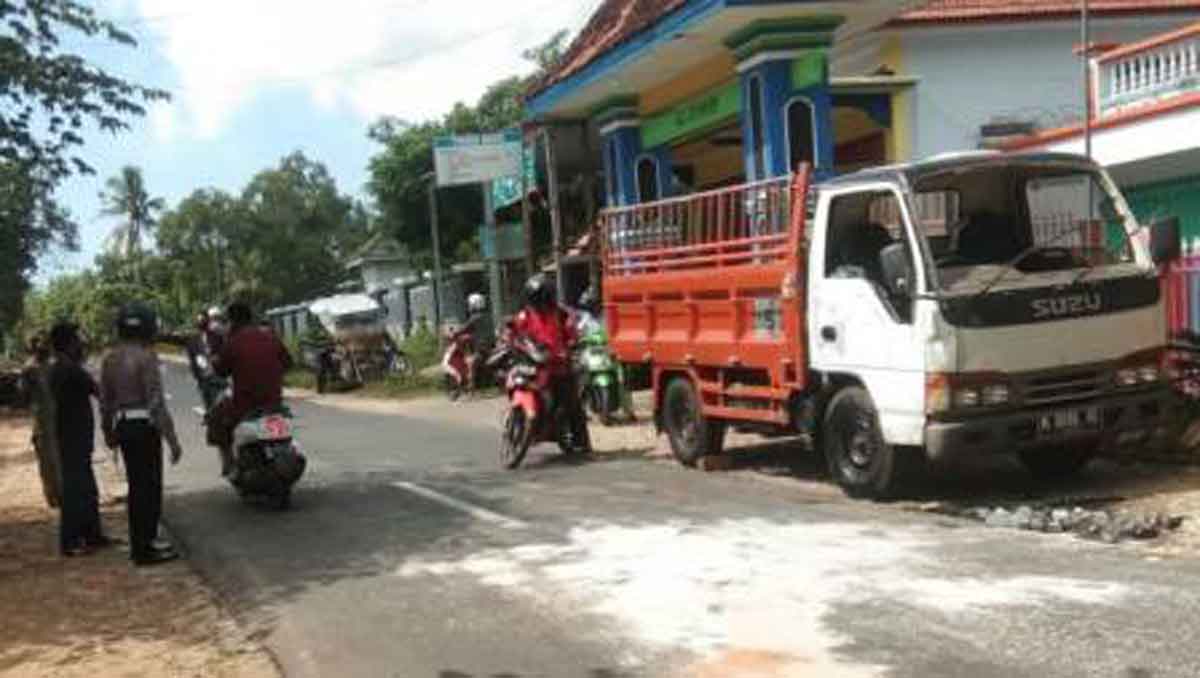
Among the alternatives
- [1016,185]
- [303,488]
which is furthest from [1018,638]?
[303,488]

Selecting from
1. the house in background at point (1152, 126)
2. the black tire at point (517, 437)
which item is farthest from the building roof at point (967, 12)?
the black tire at point (517, 437)

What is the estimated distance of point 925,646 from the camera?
6.39 m

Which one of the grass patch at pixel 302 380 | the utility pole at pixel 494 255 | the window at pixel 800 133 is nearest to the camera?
the window at pixel 800 133

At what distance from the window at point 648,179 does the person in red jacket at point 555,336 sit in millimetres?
8202

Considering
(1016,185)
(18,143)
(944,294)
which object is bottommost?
(944,294)

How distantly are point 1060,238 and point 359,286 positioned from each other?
63340mm

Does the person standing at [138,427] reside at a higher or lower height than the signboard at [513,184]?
lower

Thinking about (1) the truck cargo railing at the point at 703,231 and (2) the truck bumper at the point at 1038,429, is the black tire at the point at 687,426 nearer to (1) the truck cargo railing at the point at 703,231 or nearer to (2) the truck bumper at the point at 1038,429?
(1) the truck cargo railing at the point at 703,231

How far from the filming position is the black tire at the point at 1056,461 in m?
11.1

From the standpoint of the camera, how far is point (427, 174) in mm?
45438

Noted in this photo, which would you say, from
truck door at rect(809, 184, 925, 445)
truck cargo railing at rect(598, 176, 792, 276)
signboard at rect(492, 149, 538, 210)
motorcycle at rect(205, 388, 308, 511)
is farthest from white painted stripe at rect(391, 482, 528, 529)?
signboard at rect(492, 149, 538, 210)

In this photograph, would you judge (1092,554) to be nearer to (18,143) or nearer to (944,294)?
(944,294)

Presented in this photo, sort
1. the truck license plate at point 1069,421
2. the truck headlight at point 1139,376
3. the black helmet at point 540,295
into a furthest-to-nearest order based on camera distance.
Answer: the black helmet at point 540,295 → the truck headlight at point 1139,376 → the truck license plate at point 1069,421

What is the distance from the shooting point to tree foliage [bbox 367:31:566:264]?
4662cm
